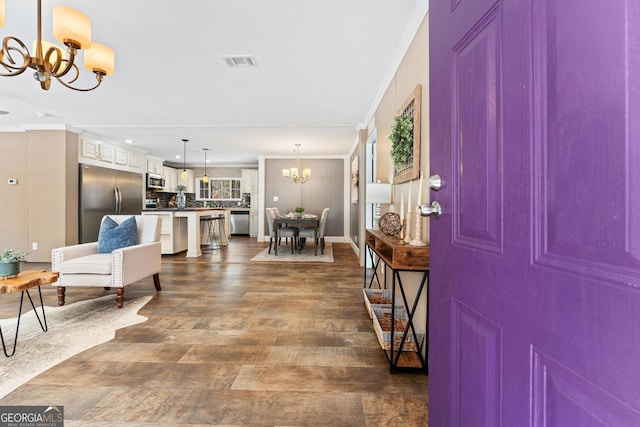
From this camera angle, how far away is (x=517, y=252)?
56 cm

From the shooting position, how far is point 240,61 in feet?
9.98

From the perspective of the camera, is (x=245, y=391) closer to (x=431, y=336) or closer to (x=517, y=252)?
(x=431, y=336)

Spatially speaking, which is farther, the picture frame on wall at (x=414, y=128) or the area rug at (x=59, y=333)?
the picture frame on wall at (x=414, y=128)

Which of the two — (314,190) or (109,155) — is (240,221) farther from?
(109,155)

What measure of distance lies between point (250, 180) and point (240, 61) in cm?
691

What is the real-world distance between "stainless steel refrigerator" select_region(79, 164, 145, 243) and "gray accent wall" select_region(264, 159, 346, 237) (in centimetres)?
325

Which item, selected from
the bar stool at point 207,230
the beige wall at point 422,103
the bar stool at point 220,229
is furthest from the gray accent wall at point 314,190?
the beige wall at point 422,103

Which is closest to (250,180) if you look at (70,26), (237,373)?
(70,26)

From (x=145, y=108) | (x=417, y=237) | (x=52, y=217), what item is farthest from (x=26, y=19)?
(x=52, y=217)

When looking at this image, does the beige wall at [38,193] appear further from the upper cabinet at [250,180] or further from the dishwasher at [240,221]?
the upper cabinet at [250,180]

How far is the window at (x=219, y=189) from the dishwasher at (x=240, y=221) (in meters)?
0.79

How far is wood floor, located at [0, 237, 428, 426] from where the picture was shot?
4.72 ft

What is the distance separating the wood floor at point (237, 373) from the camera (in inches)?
56.7

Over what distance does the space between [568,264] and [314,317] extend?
2398 mm
